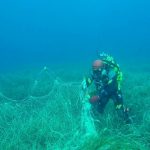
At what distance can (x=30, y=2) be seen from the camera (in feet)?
560

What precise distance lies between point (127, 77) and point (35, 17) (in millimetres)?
149320

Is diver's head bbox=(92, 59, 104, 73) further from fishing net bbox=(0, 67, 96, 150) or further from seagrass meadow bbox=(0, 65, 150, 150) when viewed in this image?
seagrass meadow bbox=(0, 65, 150, 150)

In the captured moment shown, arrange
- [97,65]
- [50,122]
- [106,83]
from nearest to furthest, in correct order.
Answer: [50,122] < [97,65] < [106,83]

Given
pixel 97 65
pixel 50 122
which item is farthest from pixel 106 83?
pixel 50 122

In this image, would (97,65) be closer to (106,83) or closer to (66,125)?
(106,83)

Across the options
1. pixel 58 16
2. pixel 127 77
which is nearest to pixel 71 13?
pixel 58 16

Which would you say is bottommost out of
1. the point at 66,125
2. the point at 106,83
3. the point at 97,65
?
the point at 66,125

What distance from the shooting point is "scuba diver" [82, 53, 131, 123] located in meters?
10.2

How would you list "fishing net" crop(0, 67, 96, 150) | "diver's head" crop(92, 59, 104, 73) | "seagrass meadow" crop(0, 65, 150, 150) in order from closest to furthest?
"seagrass meadow" crop(0, 65, 150, 150)
"fishing net" crop(0, 67, 96, 150)
"diver's head" crop(92, 59, 104, 73)

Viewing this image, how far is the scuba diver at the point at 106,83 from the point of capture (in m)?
10.2

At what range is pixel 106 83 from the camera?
33.8 ft

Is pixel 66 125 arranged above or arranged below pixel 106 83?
below

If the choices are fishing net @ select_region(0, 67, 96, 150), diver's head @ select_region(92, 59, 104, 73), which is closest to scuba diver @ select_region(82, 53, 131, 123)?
diver's head @ select_region(92, 59, 104, 73)

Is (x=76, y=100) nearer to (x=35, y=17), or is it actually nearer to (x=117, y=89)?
(x=117, y=89)
